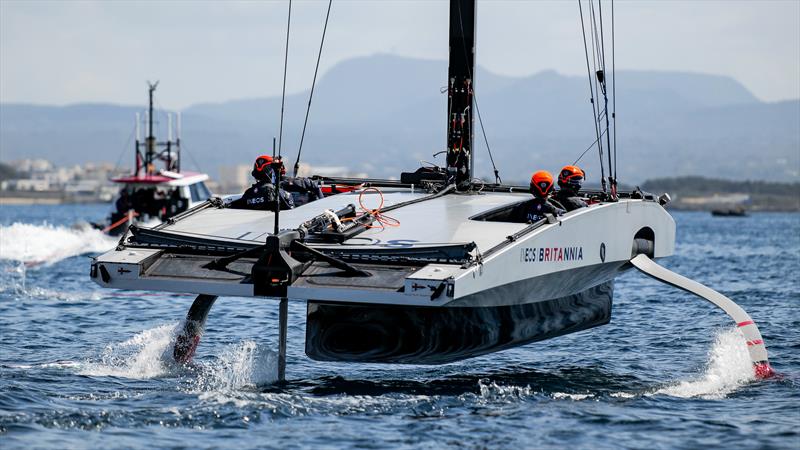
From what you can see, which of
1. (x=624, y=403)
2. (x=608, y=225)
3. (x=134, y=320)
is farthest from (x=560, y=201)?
(x=134, y=320)

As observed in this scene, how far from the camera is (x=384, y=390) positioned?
11211 millimetres

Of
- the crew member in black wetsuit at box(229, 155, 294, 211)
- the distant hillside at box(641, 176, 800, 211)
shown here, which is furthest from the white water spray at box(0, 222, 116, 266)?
the distant hillside at box(641, 176, 800, 211)

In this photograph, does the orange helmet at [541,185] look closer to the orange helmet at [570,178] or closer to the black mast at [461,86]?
the orange helmet at [570,178]

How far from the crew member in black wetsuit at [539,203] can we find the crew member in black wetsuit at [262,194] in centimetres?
247

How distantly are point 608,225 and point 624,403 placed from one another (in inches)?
93.9

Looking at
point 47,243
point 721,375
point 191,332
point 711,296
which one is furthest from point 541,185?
point 47,243

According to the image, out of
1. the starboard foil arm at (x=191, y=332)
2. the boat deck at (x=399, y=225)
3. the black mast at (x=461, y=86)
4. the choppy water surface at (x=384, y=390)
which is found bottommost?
the choppy water surface at (x=384, y=390)

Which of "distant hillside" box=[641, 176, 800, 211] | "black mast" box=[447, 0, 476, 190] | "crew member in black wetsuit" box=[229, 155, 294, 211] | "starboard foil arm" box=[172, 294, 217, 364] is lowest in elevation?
"starboard foil arm" box=[172, 294, 217, 364]

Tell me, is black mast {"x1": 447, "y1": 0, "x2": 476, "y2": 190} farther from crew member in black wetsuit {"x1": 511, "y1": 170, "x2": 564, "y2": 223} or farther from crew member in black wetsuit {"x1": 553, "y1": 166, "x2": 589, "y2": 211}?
crew member in black wetsuit {"x1": 511, "y1": 170, "x2": 564, "y2": 223}

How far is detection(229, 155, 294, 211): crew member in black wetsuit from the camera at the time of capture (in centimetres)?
1306

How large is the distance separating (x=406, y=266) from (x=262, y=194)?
305cm

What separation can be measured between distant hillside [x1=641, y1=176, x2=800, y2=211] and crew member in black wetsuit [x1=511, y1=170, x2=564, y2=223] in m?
137

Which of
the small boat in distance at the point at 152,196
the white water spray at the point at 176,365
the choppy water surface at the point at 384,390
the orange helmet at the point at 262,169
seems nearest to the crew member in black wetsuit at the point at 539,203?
the choppy water surface at the point at 384,390

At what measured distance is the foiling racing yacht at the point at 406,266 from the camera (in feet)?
33.8
